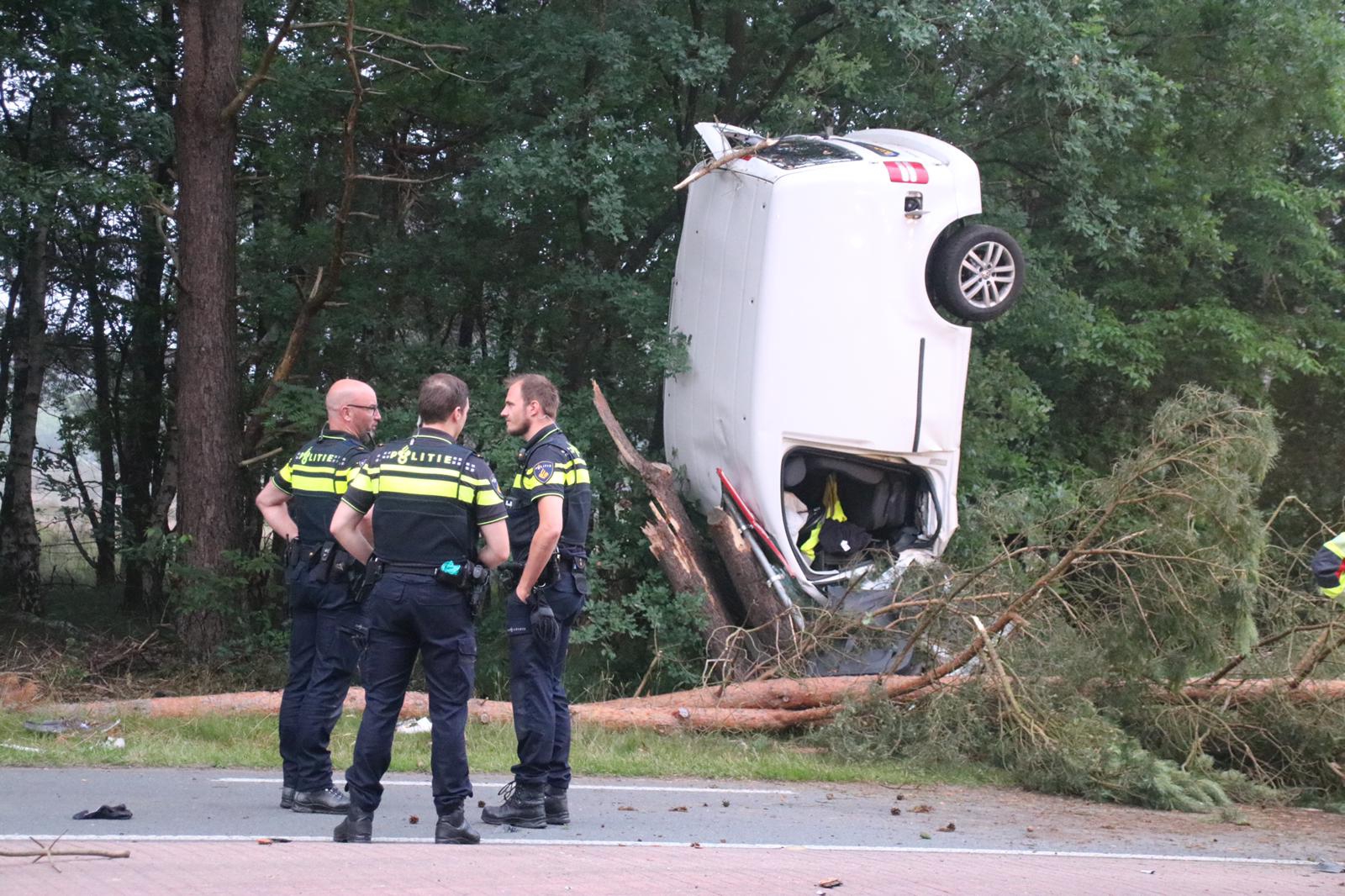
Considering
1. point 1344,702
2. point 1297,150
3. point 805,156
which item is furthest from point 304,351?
point 1297,150

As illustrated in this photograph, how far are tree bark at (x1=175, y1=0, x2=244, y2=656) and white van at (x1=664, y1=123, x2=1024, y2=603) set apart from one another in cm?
515

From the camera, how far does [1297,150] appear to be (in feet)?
57.1

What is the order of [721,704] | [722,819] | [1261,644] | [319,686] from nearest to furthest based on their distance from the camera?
[319,686]
[722,819]
[1261,644]
[721,704]

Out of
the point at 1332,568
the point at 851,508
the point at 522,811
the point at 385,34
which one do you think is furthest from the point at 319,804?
the point at 385,34

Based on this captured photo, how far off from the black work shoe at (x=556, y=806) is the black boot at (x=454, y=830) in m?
0.62

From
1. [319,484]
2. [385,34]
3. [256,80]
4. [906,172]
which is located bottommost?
[319,484]

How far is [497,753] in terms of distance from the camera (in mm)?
7934

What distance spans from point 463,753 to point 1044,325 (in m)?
9.44

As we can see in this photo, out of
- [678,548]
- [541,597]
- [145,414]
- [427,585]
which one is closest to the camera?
[427,585]

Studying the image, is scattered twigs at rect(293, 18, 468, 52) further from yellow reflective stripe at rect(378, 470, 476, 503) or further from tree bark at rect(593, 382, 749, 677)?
yellow reflective stripe at rect(378, 470, 476, 503)

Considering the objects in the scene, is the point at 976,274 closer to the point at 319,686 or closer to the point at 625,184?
the point at 625,184

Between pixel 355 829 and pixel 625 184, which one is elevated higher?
pixel 625 184

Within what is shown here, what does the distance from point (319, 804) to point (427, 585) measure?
146 cm

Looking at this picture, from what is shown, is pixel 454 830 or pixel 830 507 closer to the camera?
pixel 454 830
